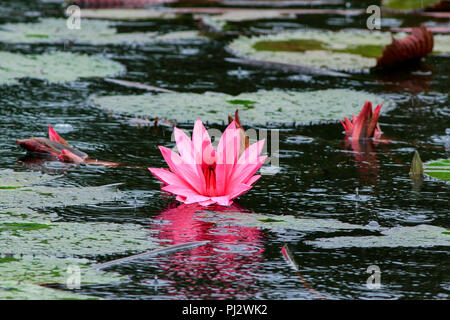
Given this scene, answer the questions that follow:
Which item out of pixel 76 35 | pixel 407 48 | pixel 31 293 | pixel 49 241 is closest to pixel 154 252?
pixel 49 241

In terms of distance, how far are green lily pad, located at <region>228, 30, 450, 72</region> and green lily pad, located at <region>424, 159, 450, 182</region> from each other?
7.02ft

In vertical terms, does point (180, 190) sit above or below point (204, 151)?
below

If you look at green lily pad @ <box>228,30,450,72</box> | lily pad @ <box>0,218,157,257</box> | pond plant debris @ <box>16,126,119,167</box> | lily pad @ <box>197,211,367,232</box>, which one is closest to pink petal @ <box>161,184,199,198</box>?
lily pad @ <box>197,211,367,232</box>

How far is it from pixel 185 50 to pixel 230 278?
426cm

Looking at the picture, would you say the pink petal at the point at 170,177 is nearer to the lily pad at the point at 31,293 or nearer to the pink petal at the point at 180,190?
the pink petal at the point at 180,190

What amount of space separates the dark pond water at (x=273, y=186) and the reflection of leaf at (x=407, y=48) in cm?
12

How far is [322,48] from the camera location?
6023mm

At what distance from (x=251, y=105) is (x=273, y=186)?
1.26 m

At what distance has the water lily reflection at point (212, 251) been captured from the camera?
2062mm

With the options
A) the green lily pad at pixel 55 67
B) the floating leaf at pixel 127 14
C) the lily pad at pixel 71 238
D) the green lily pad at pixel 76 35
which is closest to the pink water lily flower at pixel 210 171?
the lily pad at pixel 71 238

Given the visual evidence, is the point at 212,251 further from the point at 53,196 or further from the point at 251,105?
the point at 251,105

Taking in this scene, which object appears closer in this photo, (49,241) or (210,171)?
(49,241)

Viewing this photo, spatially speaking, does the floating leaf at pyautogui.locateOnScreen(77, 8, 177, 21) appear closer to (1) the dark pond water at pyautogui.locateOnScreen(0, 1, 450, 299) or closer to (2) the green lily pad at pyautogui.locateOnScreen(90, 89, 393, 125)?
(1) the dark pond water at pyautogui.locateOnScreen(0, 1, 450, 299)
